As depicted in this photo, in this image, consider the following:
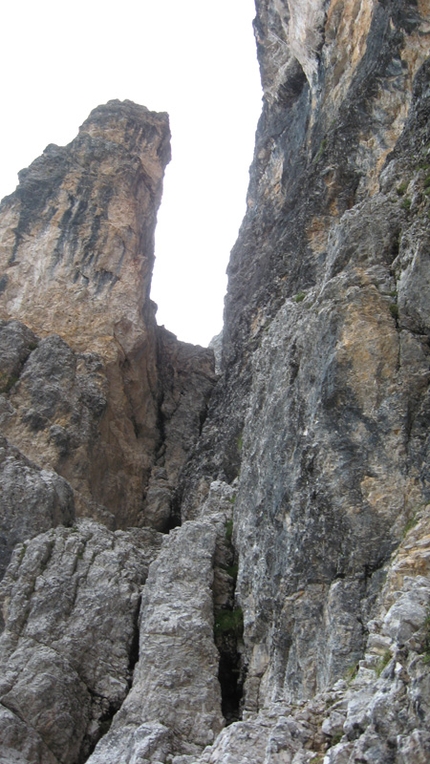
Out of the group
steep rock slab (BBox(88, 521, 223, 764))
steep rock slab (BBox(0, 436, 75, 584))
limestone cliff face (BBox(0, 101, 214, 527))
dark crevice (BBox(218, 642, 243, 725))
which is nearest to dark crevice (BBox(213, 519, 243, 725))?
dark crevice (BBox(218, 642, 243, 725))

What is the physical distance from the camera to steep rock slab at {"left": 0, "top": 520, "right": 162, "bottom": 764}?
21266 mm

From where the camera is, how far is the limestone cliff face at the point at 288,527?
14.2m

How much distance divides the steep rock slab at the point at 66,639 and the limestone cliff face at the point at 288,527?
6 cm

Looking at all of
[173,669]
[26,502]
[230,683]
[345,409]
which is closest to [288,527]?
[345,409]

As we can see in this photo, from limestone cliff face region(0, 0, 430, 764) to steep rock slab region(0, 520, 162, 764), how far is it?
2.5 inches

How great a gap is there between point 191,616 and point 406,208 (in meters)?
12.8

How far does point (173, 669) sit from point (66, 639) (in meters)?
4.04

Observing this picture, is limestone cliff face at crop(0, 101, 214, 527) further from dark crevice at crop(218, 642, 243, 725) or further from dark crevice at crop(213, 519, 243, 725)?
dark crevice at crop(218, 642, 243, 725)

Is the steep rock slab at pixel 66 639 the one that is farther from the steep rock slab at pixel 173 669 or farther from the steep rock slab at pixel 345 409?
the steep rock slab at pixel 345 409

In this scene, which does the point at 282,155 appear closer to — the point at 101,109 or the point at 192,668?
the point at 101,109

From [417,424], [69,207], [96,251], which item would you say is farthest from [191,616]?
[69,207]

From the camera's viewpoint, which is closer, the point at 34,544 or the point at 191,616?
the point at 191,616

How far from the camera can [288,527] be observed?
64.4ft

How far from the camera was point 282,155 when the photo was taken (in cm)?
4653
